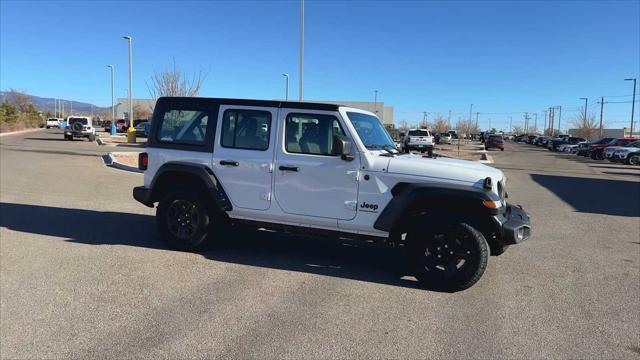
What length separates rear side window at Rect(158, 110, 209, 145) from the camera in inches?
259

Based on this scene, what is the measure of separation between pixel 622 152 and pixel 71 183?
107 ft

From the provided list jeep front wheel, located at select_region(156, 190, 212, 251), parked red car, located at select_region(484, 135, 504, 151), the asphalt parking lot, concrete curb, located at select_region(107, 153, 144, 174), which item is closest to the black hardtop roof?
jeep front wheel, located at select_region(156, 190, 212, 251)

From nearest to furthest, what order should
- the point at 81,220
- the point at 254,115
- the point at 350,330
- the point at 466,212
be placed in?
the point at 350,330, the point at 466,212, the point at 254,115, the point at 81,220

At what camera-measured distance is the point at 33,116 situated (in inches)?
2896

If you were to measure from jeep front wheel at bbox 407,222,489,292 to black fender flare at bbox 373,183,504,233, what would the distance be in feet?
0.60

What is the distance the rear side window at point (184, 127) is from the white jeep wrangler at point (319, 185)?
0.01m

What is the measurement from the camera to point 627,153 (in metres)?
32.2

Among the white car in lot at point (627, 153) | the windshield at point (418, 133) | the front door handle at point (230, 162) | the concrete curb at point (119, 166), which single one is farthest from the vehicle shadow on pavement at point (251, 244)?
the windshield at point (418, 133)

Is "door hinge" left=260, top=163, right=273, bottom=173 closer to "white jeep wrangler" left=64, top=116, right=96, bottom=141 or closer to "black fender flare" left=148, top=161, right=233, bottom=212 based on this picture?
"black fender flare" left=148, top=161, right=233, bottom=212

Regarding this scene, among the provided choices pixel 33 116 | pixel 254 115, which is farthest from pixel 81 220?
pixel 33 116

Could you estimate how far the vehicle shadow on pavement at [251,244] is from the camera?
617cm

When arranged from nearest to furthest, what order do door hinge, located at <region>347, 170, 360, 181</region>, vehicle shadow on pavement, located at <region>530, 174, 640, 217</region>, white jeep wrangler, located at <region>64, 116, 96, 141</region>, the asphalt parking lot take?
1. the asphalt parking lot
2. door hinge, located at <region>347, 170, 360, 181</region>
3. vehicle shadow on pavement, located at <region>530, 174, 640, 217</region>
4. white jeep wrangler, located at <region>64, 116, 96, 141</region>

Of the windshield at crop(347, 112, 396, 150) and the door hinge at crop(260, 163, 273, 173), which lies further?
the door hinge at crop(260, 163, 273, 173)

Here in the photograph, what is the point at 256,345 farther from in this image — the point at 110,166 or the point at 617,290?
the point at 110,166
